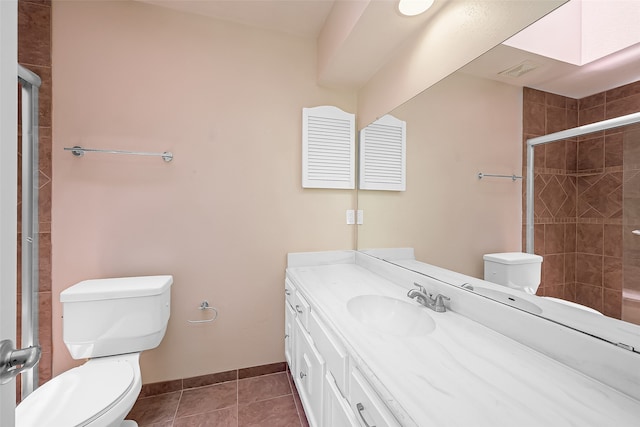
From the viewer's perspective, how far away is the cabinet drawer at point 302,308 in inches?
51.8

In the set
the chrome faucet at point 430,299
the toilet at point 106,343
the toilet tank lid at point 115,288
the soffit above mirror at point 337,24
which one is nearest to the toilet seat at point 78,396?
the toilet at point 106,343

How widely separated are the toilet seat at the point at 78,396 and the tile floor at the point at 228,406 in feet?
1.58

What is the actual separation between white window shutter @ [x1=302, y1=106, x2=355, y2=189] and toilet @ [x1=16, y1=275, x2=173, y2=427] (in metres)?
1.19

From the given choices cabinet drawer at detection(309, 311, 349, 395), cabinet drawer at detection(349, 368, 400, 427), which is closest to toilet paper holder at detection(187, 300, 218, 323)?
cabinet drawer at detection(309, 311, 349, 395)

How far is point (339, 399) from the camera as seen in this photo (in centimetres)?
88

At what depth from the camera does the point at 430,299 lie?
113 cm

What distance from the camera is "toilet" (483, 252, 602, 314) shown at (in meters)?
0.88

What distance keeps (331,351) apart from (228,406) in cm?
109

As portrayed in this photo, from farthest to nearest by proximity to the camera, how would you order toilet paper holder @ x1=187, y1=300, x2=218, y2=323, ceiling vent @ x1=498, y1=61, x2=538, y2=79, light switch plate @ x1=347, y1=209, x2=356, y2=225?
1. light switch plate @ x1=347, y1=209, x2=356, y2=225
2. toilet paper holder @ x1=187, y1=300, x2=218, y2=323
3. ceiling vent @ x1=498, y1=61, x2=538, y2=79

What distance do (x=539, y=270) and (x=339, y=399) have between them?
0.81 m

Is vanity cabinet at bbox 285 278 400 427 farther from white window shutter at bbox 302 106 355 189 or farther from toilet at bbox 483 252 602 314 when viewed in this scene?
white window shutter at bbox 302 106 355 189

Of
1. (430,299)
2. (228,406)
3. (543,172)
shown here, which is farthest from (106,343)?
(543,172)

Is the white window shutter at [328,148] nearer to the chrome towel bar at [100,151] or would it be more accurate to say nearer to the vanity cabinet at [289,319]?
the vanity cabinet at [289,319]

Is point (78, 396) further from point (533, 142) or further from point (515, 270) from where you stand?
point (533, 142)
